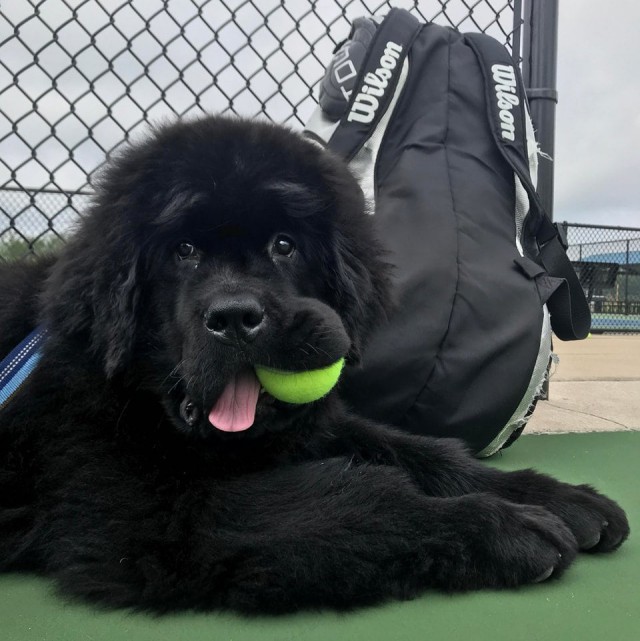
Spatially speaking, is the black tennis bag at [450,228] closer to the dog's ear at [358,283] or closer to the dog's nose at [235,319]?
the dog's ear at [358,283]

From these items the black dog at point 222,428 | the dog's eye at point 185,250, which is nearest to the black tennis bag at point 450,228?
the black dog at point 222,428

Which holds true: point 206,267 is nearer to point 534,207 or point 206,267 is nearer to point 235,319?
point 235,319

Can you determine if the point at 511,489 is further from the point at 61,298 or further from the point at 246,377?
the point at 61,298

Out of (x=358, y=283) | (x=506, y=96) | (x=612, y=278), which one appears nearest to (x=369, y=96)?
(x=506, y=96)

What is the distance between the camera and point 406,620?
128 centimetres

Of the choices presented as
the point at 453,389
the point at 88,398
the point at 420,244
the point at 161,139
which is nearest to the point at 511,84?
the point at 420,244

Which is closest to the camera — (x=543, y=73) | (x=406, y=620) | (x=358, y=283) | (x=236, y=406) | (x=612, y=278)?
(x=406, y=620)

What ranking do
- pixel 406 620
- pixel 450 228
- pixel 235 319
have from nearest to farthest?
1. pixel 406 620
2. pixel 235 319
3. pixel 450 228

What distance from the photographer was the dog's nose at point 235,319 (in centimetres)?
138

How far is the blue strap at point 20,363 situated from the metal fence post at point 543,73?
237 cm

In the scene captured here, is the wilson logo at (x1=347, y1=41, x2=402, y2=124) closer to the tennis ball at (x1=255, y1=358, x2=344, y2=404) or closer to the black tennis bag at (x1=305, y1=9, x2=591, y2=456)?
the black tennis bag at (x1=305, y1=9, x2=591, y2=456)

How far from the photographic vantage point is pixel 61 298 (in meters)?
1.63

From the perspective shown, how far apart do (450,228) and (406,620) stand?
1441 mm

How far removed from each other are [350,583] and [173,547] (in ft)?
1.13
